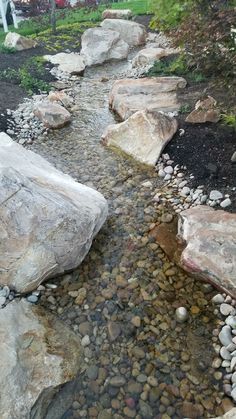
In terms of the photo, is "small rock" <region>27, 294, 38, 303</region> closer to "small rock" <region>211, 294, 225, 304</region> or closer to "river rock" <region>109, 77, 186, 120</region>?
"small rock" <region>211, 294, 225, 304</region>

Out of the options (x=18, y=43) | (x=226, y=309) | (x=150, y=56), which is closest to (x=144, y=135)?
(x=226, y=309)

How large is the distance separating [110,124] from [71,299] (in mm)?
5464

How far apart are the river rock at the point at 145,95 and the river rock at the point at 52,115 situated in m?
1.38

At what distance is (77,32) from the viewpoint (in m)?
16.5

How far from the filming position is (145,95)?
9.17 m

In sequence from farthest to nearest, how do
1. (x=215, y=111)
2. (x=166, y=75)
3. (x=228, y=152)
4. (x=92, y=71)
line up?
(x=92, y=71), (x=166, y=75), (x=215, y=111), (x=228, y=152)

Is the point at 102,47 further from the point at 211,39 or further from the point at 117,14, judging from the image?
the point at 211,39

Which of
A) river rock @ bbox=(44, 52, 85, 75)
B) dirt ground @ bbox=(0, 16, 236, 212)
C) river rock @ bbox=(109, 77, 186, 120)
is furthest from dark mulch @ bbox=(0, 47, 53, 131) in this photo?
river rock @ bbox=(109, 77, 186, 120)

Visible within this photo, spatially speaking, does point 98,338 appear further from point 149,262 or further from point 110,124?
point 110,124

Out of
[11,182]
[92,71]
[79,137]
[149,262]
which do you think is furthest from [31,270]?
[92,71]

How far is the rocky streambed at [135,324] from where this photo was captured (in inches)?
135

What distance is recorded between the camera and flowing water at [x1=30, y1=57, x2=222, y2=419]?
343 cm

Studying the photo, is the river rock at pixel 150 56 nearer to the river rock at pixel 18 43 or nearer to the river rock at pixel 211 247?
the river rock at pixel 18 43

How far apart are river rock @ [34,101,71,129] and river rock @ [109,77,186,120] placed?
1376mm
